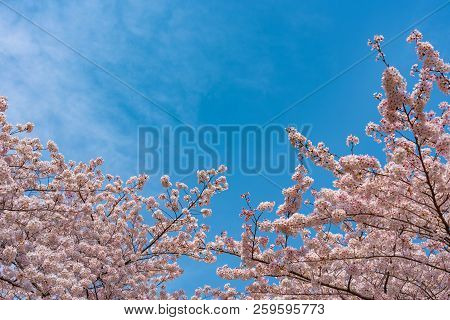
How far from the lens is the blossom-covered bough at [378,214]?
8.05 meters

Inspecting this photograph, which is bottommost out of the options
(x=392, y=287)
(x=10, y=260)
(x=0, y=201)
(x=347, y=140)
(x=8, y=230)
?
(x=392, y=287)

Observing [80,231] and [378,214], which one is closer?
[378,214]

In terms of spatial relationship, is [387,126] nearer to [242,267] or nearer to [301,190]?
[301,190]

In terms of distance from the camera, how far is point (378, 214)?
8.84 m

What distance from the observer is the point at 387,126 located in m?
8.58

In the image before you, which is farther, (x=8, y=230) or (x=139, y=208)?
(x=139, y=208)

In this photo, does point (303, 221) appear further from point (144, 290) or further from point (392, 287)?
point (144, 290)

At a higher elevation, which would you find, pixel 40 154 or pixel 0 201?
pixel 40 154

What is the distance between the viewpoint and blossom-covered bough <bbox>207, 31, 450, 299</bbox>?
8.05m

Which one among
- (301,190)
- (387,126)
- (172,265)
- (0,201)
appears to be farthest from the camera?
(172,265)

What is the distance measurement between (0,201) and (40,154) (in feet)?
13.1

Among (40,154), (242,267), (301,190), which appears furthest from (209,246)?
(40,154)

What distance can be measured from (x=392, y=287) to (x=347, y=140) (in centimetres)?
361

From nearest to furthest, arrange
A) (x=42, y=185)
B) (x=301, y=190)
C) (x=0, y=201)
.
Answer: (x=301, y=190)
(x=0, y=201)
(x=42, y=185)
